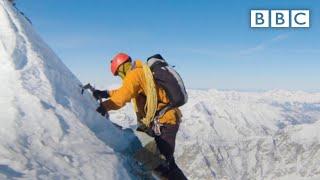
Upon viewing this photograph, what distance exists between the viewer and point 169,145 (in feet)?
40.9

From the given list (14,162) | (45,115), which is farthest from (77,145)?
(14,162)

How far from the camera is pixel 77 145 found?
9.31 metres

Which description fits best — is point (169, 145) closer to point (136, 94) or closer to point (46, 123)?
point (136, 94)

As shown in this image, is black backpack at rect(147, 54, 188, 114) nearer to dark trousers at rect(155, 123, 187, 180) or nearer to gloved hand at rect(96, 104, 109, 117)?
dark trousers at rect(155, 123, 187, 180)

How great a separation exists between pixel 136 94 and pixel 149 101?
36cm

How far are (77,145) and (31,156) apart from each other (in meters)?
1.37

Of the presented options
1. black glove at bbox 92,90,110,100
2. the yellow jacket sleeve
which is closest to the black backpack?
the yellow jacket sleeve

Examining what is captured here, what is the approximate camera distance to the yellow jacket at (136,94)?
11648mm

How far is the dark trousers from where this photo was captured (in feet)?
40.5

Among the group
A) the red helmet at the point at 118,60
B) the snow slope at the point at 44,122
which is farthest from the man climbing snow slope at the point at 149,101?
the snow slope at the point at 44,122

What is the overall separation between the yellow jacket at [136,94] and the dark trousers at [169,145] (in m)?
0.17

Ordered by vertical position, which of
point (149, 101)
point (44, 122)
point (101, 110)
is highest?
point (44, 122)

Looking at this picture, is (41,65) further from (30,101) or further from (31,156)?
(31,156)

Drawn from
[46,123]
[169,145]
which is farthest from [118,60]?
[46,123]
